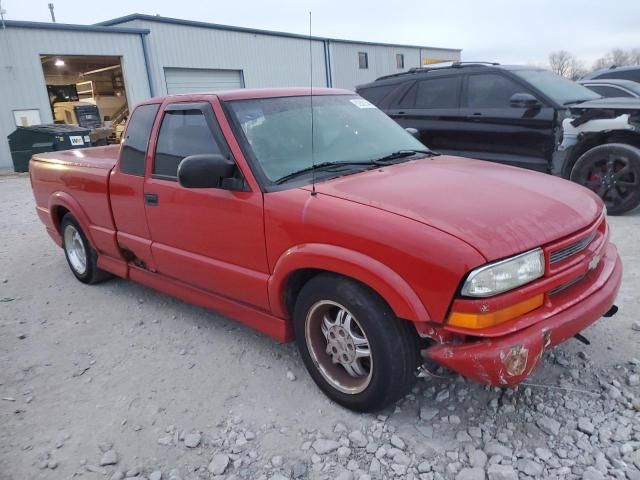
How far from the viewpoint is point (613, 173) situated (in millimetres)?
5844

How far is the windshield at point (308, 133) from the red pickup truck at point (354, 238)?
0.01 m

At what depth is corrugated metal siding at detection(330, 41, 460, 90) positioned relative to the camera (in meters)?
29.3

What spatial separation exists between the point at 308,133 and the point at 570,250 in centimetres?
168

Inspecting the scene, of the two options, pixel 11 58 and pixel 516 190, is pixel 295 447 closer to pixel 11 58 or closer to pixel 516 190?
pixel 516 190

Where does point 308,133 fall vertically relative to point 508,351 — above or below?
above

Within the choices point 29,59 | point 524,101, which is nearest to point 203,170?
point 524,101

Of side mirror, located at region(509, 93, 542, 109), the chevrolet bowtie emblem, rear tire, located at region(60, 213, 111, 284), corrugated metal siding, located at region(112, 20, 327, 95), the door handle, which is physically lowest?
rear tire, located at region(60, 213, 111, 284)

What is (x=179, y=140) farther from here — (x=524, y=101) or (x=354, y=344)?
(x=524, y=101)

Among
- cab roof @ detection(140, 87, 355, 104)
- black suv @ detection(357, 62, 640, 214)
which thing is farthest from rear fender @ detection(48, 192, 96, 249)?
black suv @ detection(357, 62, 640, 214)

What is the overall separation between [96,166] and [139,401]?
228 centimetres

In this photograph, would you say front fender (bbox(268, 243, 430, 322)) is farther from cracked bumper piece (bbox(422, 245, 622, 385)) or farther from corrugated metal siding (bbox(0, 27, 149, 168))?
corrugated metal siding (bbox(0, 27, 149, 168))

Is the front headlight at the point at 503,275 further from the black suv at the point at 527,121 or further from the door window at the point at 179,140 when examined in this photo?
the black suv at the point at 527,121

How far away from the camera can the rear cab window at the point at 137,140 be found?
12.6ft

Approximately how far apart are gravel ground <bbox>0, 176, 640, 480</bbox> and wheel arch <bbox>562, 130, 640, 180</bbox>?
105 inches
